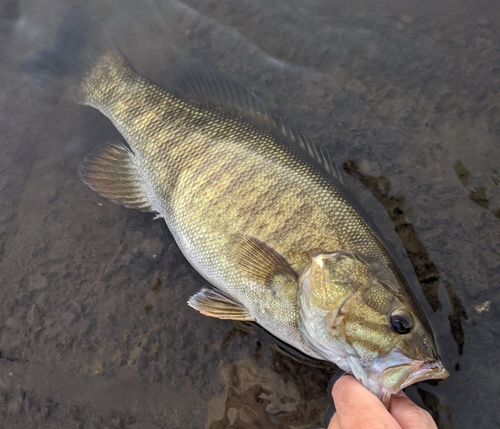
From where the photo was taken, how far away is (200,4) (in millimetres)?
3424

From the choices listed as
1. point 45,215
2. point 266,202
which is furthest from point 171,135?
point 45,215

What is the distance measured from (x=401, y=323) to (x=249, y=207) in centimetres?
98

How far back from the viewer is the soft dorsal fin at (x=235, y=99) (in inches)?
101

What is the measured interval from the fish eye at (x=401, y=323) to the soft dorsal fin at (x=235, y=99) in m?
0.88

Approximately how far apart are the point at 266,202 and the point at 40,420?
190 cm

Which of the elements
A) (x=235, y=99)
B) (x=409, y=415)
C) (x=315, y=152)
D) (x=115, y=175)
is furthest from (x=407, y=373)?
(x=115, y=175)

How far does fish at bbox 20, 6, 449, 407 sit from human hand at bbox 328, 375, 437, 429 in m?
0.08

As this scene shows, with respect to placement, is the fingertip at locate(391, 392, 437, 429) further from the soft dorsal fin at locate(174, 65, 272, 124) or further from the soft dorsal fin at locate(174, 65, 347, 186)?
the soft dorsal fin at locate(174, 65, 272, 124)

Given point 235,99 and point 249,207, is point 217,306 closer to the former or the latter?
point 249,207

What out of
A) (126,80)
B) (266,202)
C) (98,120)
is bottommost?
(98,120)

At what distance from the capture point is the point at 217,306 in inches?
97.7

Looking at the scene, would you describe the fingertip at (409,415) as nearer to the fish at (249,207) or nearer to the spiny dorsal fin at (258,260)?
the fish at (249,207)

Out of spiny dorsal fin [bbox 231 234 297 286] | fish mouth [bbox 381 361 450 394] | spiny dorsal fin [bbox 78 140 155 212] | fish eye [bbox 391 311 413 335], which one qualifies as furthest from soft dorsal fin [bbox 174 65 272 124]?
fish mouth [bbox 381 361 450 394]

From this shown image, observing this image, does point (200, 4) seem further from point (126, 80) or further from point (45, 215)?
point (45, 215)
